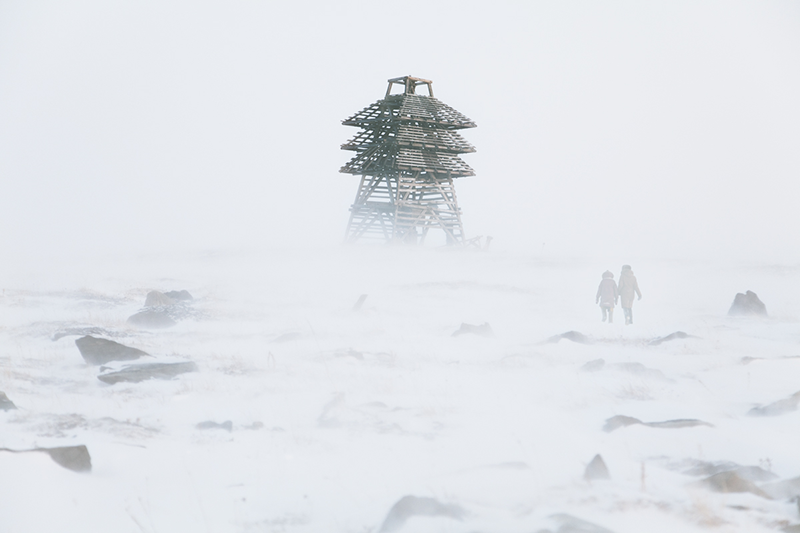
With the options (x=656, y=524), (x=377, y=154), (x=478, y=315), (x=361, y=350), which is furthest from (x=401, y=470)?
(x=377, y=154)

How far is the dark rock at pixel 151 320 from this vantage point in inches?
548

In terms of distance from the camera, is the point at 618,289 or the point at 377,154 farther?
the point at 377,154

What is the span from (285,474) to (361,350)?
5444 millimetres

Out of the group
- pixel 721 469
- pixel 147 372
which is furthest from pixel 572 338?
Answer: pixel 147 372

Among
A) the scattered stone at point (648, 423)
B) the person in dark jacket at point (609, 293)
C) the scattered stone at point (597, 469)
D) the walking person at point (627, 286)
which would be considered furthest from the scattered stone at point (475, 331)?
the scattered stone at point (597, 469)

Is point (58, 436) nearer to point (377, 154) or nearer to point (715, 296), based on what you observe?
point (715, 296)

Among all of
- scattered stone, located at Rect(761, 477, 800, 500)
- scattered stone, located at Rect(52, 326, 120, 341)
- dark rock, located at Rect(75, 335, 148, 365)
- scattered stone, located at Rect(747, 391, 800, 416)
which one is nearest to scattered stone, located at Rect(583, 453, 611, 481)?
scattered stone, located at Rect(761, 477, 800, 500)

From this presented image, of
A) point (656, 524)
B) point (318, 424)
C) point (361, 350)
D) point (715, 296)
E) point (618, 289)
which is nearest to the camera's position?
point (656, 524)

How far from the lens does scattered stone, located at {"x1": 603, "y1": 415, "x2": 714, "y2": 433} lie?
7.48m

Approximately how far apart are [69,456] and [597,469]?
17.8ft

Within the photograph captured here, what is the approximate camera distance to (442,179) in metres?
29.7

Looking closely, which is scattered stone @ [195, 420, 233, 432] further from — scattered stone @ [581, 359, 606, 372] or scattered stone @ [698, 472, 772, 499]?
scattered stone @ [581, 359, 606, 372]

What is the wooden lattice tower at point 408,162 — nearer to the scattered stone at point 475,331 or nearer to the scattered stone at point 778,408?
the scattered stone at point 475,331

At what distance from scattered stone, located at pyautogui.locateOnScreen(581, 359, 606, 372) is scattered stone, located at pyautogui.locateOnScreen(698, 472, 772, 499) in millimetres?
4339
